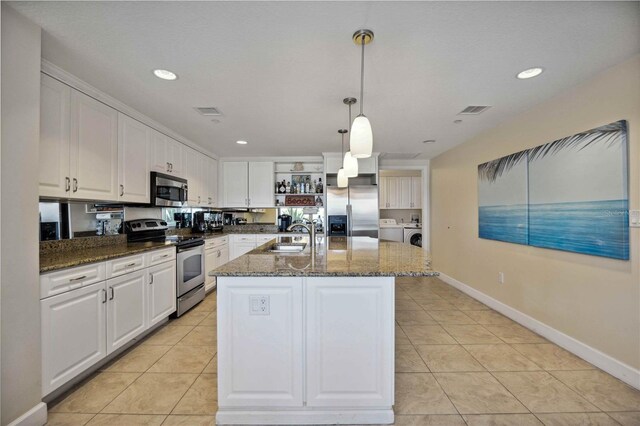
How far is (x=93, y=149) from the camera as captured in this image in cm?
232

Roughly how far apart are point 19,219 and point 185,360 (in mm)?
1505

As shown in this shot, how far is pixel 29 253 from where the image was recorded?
1.53 metres

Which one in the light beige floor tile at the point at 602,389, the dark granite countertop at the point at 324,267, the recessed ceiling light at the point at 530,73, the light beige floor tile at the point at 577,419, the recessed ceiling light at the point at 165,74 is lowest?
the light beige floor tile at the point at 577,419

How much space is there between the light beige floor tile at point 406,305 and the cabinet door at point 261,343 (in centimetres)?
217

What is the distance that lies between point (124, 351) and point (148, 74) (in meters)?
2.33

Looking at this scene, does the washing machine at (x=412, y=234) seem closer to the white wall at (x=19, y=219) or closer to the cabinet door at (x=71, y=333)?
the cabinet door at (x=71, y=333)

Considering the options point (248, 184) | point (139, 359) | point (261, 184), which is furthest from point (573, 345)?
point (248, 184)

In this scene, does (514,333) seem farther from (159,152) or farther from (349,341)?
(159,152)

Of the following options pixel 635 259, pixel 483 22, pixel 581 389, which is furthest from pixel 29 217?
pixel 635 259

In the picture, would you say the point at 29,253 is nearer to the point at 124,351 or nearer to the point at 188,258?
the point at 124,351

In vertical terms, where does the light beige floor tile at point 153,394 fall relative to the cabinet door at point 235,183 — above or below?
below

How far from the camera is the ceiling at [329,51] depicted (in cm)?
147

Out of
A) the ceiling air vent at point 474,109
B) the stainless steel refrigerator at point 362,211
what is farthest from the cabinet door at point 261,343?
the stainless steel refrigerator at point 362,211

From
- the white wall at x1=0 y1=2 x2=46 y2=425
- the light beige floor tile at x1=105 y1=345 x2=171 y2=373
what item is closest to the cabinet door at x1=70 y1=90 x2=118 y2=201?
the white wall at x1=0 y1=2 x2=46 y2=425
